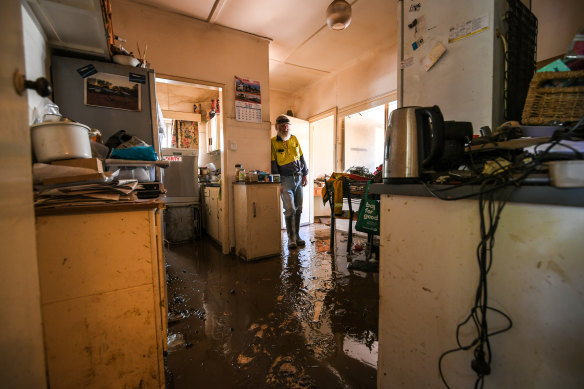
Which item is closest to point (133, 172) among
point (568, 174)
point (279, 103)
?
point (568, 174)

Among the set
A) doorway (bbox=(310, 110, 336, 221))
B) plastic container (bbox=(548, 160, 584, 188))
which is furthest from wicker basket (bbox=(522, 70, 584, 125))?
doorway (bbox=(310, 110, 336, 221))

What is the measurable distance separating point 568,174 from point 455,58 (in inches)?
51.6

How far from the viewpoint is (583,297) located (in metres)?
0.51

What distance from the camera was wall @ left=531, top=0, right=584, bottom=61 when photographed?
1820mm

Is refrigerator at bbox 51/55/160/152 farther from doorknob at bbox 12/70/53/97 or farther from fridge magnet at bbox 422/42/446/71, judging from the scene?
fridge magnet at bbox 422/42/446/71

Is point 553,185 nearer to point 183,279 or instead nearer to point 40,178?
point 40,178

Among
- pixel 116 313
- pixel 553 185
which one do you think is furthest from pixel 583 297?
pixel 116 313

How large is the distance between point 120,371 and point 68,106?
190 centimetres

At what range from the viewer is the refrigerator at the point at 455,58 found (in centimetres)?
132

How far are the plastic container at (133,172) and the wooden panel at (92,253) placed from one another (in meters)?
0.80

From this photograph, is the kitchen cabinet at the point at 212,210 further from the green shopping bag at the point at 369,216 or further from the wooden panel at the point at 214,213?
the green shopping bag at the point at 369,216

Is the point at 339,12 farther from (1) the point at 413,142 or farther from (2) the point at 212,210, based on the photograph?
(2) the point at 212,210

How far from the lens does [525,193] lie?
22.6 inches

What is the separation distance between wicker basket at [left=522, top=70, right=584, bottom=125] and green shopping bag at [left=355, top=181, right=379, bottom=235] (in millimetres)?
1456
